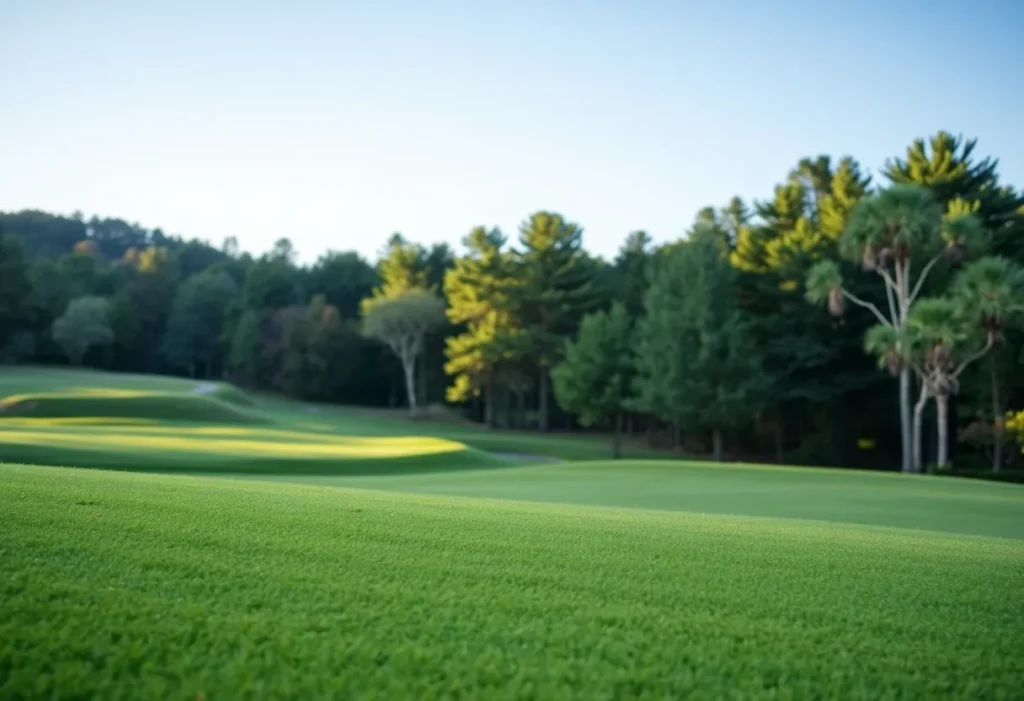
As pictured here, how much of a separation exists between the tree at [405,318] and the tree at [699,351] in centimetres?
1859

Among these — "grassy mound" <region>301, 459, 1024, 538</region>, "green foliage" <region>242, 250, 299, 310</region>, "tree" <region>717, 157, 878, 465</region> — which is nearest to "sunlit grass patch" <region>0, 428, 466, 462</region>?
"grassy mound" <region>301, 459, 1024, 538</region>

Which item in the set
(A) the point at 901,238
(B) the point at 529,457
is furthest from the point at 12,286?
(A) the point at 901,238

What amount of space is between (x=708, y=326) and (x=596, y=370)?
732 centimetres

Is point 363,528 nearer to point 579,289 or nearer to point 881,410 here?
Answer: point 881,410

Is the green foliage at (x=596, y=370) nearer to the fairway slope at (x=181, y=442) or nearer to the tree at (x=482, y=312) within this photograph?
the tree at (x=482, y=312)

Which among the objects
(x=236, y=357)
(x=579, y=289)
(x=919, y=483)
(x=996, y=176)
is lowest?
(x=919, y=483)

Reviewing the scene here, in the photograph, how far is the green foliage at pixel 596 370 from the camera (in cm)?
4472

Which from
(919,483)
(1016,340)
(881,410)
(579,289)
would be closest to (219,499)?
(919,483)

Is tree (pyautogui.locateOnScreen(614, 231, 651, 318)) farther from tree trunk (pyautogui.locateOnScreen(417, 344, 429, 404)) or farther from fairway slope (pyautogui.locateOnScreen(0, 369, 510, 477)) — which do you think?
fairway slope (pyautogui.locateOnScreen(0, 369, 510, 477))

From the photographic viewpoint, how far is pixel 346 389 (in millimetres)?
69000

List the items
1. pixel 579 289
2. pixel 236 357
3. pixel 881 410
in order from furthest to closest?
pixel 236 357 → pixel 579 289 → pixel 881 410

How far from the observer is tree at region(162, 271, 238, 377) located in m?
73.9

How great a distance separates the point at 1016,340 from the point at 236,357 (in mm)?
55806

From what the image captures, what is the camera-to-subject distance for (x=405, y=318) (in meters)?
55.4
